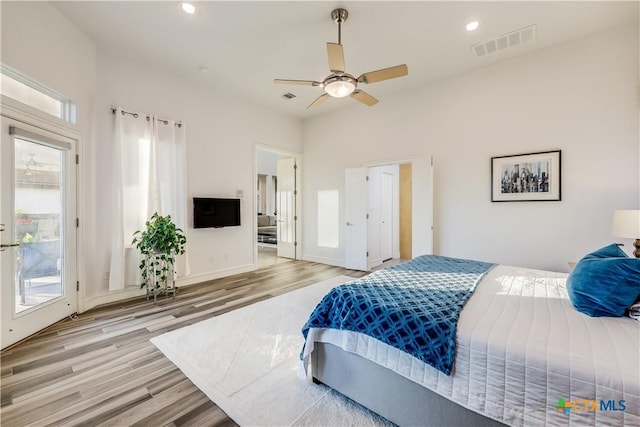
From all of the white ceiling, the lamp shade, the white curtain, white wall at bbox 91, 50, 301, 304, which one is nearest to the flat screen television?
white wall at bbox 91, 50, 301, 304

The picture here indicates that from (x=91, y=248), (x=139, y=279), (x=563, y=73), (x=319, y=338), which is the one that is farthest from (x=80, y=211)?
(x=563, y=73)

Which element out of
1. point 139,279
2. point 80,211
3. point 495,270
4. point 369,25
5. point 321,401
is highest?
point 369,25

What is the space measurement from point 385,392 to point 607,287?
1349mm

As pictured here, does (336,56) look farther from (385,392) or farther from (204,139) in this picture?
(204,139)

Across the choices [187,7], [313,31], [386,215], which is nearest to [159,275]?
[187,7]

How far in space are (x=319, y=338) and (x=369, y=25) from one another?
10.7 feet

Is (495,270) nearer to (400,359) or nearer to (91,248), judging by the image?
(400,359)

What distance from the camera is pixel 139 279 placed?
3.67 meters

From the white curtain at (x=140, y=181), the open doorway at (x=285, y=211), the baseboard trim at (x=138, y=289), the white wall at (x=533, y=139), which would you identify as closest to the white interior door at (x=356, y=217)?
the white wall at (x=533, y=139)

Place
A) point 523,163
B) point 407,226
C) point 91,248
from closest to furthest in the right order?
point 91,248 < point 523,163 < point 407,226

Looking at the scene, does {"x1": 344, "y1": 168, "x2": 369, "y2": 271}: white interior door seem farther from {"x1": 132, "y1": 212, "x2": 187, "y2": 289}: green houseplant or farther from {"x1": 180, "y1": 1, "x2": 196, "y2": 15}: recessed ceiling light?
{"x1": 180, "y1": 1, "x2": 196, "y2": 15}: recessed ceiling light

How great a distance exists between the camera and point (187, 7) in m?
2.68

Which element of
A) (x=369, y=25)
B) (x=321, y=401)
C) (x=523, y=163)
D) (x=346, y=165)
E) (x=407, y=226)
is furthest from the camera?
(x=407, y=226)

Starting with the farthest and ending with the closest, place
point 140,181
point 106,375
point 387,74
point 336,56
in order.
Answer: point 140,181 < point 387,74 < point 336,56 < point 106,375
